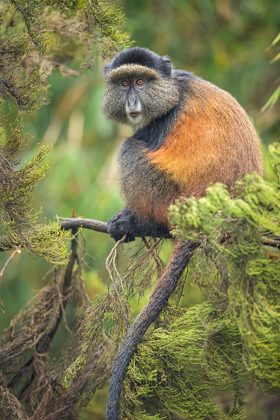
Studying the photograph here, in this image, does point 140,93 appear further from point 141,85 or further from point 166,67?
point 166,67

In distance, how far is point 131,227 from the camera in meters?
5.17

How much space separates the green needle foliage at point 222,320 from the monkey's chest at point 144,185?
3.36ft

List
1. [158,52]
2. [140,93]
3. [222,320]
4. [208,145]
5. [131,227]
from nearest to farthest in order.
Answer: [222,320] < [208,145] < [131,227] < [140,93] < [158,52]

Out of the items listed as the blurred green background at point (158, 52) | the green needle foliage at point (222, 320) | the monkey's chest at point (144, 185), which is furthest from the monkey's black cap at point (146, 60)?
the blurred green background at point (158, 52)

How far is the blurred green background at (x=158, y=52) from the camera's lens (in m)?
12.1

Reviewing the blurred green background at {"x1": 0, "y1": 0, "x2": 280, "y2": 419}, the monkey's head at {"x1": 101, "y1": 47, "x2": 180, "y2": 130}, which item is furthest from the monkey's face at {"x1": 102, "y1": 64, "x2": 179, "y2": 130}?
the blurred green background at {"x1": 0, "y1": 0, "x2": 280, "y2": 419}

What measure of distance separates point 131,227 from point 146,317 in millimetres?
1328

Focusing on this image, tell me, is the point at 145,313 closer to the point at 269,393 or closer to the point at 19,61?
the point at 269,393

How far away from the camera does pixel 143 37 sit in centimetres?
1343

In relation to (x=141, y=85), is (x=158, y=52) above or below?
above

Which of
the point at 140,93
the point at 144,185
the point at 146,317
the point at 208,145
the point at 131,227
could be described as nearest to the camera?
the point at 146,317

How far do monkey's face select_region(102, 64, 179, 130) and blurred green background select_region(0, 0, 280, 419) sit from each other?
20.2 ft

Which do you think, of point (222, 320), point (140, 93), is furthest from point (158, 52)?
point (222, 320)

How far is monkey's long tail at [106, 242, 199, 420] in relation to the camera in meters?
3.76
